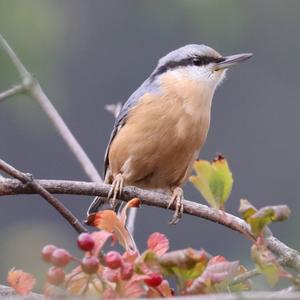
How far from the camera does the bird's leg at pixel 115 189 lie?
254 centimetres

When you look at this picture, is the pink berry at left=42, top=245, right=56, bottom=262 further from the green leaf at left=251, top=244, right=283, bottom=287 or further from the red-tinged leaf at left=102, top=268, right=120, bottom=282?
the green leaf at left=251, top=244, right=283, bottom=287

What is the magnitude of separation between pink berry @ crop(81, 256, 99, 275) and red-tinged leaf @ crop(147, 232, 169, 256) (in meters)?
0.13

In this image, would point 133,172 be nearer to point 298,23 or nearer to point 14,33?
point 14,33

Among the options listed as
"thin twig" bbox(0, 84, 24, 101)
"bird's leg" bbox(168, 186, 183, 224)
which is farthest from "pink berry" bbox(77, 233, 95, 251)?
"bird's leg" bbox(168, 186, 183, 224)

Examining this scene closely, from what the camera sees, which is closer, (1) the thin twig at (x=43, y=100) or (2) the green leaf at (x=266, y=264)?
(2) the green leaf at (x=266, y=264)

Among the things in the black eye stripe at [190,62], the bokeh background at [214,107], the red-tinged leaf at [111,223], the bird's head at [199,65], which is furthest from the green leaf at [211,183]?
the bokeh background at [214,107]

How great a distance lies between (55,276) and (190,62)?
7.27ft

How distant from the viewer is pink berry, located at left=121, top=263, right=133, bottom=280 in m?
1.60

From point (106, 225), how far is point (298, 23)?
10.3m

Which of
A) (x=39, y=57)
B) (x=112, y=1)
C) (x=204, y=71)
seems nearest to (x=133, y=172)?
(x=204, y=71)

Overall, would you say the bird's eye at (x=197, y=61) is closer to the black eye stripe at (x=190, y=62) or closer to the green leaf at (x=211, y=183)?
the black eye stripe at (x=190, y=62)

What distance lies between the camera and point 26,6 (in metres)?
5.13

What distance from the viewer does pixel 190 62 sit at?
3717 millimetres

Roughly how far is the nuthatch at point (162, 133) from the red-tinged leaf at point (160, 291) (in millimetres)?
1463
